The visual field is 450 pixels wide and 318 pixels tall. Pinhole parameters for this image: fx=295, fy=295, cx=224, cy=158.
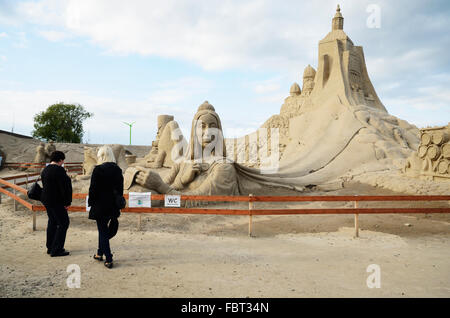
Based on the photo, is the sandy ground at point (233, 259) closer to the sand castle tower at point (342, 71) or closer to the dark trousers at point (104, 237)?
the dark trousers at point (104, 237)

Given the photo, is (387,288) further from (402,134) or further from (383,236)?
(402,134)

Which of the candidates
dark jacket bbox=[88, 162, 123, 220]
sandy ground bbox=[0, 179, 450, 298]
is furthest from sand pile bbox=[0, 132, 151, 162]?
dark jacket bbox=[88, 162, 123, 220]

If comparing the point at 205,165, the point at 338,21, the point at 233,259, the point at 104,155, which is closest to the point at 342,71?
the point at 338,21

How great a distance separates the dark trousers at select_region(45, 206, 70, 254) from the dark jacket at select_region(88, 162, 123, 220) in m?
0.67

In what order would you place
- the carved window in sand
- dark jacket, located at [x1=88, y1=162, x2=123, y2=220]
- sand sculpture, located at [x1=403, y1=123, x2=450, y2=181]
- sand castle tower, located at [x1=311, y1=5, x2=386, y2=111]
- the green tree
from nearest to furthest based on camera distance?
dark jacket, located at [x1=88, y1=162, x2=123, y2=220], sand sculpture, located at [x1=403, y1=123, x2=450, y2=181], sand castle tower, located at [x1=311, y1=5, x2=386, y2=111], the carved window in sand, the green tree

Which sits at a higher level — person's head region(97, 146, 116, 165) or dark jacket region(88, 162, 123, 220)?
person's head region(97, 146, 116, 165)

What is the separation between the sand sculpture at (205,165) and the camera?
709cm

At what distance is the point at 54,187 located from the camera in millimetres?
3766

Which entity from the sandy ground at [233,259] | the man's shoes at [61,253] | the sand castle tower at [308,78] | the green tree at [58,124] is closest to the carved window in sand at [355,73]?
the sand castle tower at [308,78]

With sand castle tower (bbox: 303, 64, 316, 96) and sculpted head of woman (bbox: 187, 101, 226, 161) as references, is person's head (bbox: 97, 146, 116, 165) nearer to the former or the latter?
sculpted head of woman (bbox: 187, 101, 226, 161)

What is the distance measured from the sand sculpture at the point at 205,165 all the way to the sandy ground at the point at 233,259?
107cm

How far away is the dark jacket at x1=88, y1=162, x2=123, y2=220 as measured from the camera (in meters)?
3.42

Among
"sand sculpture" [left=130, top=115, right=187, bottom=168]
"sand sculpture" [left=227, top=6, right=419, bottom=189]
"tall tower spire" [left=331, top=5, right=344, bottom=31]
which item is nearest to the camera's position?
"sand sculpture" [left=130, top=115, right=187, bottom=168]

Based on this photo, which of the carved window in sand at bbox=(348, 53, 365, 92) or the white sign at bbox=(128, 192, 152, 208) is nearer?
the white sign at bbox=(128, 192, 152, 208)
